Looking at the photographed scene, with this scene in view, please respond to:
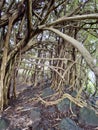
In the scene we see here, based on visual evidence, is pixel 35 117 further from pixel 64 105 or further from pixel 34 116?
pixel 64 105

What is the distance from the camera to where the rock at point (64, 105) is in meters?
2.69

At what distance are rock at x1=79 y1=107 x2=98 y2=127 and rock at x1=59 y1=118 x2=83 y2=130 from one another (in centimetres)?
12

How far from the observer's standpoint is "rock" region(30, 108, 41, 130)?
96.8 inches

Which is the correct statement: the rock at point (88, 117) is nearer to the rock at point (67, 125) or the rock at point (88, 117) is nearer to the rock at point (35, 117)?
the rock at point (67, 125)

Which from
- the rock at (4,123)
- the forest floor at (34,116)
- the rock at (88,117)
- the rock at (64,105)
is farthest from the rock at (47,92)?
the rock at (4,123)

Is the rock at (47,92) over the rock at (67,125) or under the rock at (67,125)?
over

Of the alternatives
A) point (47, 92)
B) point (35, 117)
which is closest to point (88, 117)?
point (35, 117)

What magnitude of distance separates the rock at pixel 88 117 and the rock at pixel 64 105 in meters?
0.13

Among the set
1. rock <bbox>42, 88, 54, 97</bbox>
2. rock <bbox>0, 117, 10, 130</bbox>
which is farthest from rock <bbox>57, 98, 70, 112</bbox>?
rock <bbox>0, 117, 10, 130</bbox>

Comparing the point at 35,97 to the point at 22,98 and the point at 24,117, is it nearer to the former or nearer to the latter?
the point at 22,98

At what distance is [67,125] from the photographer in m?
2.42

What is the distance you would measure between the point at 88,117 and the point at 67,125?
0.84 ft

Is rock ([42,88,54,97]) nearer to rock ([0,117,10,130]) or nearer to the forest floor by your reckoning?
the forest floor

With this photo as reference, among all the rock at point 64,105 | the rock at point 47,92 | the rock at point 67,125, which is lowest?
the rock at point 67,125
